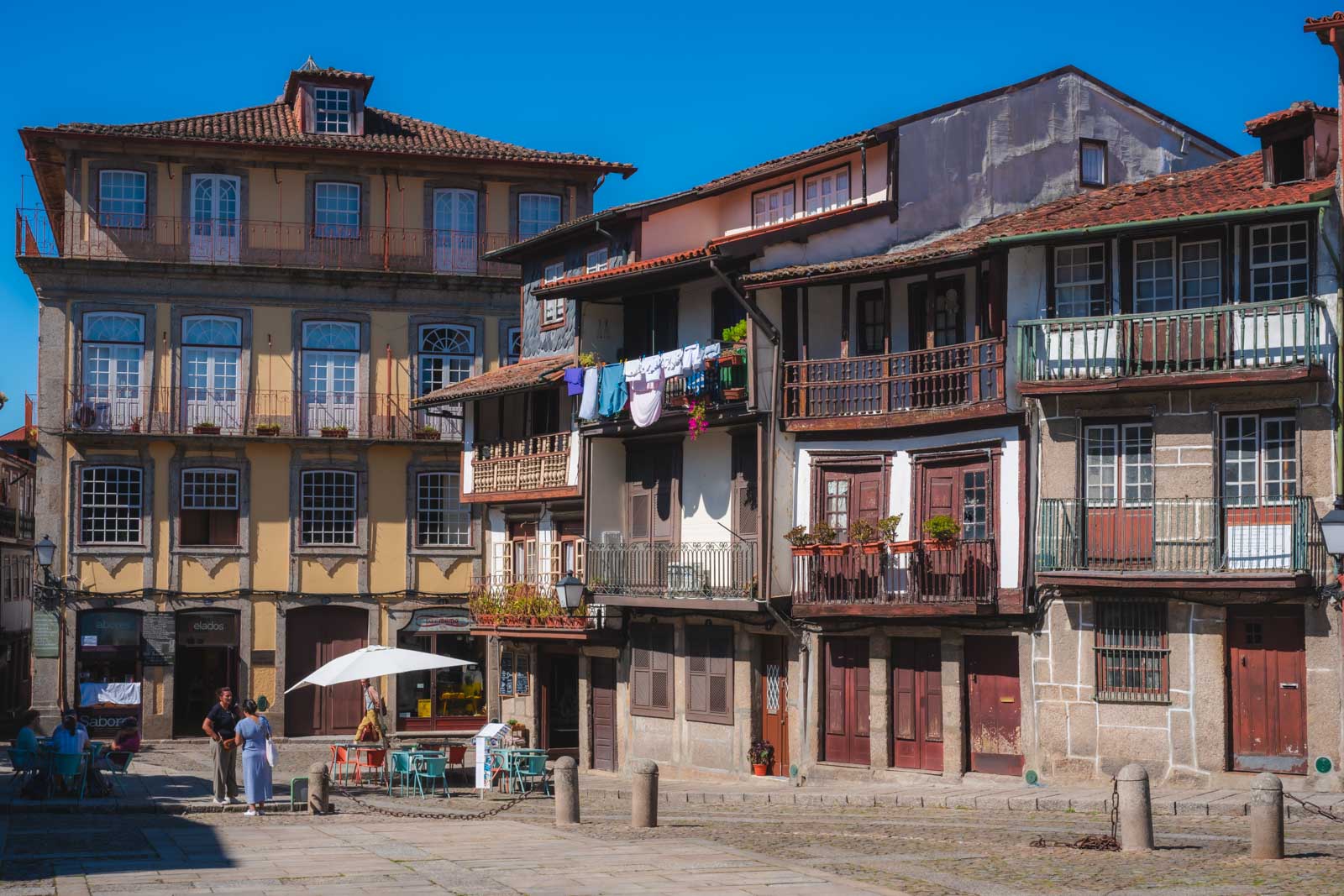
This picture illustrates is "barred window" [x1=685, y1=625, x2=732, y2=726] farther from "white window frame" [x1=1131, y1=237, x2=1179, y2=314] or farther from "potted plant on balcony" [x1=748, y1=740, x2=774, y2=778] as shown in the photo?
"white window frame" [x1=1131, y1=237, x2=1179, y2=314]

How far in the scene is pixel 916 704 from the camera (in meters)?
28.9

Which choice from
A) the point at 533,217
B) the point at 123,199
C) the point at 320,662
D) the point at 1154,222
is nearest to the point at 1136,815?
the point at 1154,222

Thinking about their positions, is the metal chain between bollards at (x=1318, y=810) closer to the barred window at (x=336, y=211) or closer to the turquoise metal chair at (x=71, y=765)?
the turquoise metal chair at (x=71, y=765)

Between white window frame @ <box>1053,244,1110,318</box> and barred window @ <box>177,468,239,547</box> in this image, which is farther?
barred window @ <box>177,468,239,547</box>

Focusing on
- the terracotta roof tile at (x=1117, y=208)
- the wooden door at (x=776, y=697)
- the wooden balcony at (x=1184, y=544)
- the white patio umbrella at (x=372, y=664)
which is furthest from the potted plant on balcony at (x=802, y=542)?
the white patio umbrella at (x=372, y=664)

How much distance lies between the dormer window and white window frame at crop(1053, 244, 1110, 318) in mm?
23792

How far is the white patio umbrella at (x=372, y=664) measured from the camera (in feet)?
96.3

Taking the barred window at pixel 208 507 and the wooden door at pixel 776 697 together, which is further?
the barred window at pixel 208 507

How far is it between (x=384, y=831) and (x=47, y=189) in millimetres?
29945

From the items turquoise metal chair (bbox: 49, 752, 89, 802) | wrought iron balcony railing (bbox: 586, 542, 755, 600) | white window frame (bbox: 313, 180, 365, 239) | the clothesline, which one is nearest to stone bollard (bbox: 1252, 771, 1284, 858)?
wrought iron balcony railing (bbox: 586, 542, 755, 600)

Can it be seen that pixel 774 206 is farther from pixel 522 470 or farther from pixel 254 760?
pixel 254 760

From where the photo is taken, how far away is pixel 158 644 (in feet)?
140

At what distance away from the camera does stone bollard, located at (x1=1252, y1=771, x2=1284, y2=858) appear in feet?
59.0

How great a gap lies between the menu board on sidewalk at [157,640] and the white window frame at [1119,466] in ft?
79.9
